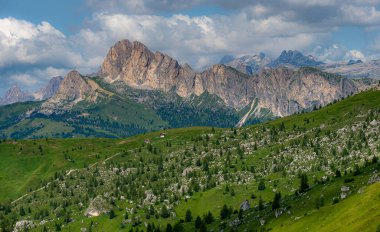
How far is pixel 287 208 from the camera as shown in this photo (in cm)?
17550

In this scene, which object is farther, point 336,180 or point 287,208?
point 336,180

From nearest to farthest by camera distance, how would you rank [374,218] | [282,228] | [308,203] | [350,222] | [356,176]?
[374,218] → [350,222] → [282,228] → [308,203] → [356,176]

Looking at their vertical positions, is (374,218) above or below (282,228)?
above

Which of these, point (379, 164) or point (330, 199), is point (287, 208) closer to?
point (330, 199)

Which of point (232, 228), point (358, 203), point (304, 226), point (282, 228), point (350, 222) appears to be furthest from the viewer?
point (232, 228)

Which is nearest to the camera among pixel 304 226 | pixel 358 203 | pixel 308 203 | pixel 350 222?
pixel 350 222

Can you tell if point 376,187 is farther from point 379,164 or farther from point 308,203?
point 379,164

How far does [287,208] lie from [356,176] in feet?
90.8

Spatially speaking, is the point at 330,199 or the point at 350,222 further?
the point at 330,199

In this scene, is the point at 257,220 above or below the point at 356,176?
below

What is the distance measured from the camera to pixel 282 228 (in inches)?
6029

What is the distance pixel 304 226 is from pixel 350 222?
2469 cm

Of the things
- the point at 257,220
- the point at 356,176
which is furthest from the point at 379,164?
the point at 257,220

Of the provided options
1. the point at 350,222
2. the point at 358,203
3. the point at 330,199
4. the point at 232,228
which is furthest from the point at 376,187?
the point at 232,228
